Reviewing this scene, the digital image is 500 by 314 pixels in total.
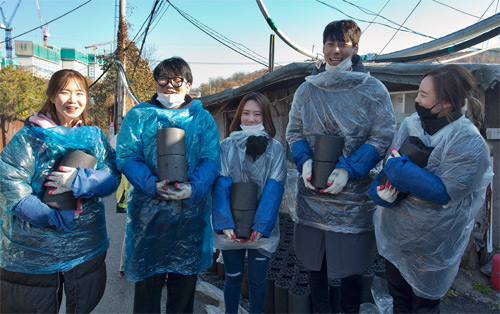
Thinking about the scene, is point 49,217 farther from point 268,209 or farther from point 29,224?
point 268,209

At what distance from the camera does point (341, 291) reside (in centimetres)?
201

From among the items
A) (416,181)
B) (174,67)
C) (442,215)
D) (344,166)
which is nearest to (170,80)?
(174,67)

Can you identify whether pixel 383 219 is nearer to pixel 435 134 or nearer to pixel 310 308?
pixel 435 134

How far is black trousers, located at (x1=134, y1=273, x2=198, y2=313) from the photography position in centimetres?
191

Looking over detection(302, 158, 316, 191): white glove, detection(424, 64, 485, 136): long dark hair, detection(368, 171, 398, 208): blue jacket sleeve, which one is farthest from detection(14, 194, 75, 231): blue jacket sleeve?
detection(424, 64, 485, 136): long dark hair

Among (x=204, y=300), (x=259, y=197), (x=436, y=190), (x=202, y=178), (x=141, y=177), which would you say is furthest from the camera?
(x=204, y=300)

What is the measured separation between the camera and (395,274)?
1812 mm

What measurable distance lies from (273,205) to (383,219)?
2.29 ft

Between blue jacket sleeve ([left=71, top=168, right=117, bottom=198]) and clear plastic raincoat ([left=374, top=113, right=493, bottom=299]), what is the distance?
1740 millimetres

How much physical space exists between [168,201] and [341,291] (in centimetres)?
132

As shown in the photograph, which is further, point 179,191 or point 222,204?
point 222,204

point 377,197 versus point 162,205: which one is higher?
point 377,197

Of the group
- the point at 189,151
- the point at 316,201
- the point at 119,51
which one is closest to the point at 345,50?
the point at 316,201

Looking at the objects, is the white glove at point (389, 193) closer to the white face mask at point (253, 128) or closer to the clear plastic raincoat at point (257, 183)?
the clear plastic raincoat at point (257, 183)
